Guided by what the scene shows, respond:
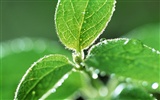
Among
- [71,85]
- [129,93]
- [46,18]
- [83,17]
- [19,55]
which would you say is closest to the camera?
[83,17]

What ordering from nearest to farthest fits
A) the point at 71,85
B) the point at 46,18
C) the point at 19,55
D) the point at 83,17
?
the point at 83,17 → the point at 71,85 → the point at 19,55 → the point at 46,18

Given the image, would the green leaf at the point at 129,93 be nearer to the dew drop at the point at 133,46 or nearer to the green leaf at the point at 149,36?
the dew drop at the point at 133,46

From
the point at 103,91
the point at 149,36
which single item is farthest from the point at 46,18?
the point at 103,91

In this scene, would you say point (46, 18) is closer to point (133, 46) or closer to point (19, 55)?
point (19, 55)

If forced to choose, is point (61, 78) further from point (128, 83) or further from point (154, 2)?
point (154, 2)

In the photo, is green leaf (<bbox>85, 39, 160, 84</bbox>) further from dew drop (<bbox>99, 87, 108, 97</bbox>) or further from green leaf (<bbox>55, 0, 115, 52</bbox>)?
dew drop (<bbox>99, 87, 108, 97</bbox>)

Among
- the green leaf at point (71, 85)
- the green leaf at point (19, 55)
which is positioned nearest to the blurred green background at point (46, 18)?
the green leaf at point (19, 55)
